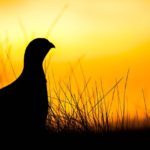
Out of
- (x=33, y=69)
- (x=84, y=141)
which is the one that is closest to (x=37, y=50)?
(x=33, y=69)

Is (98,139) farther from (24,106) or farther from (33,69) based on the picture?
(33,69)

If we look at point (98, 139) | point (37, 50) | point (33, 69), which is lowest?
point (98, 139)

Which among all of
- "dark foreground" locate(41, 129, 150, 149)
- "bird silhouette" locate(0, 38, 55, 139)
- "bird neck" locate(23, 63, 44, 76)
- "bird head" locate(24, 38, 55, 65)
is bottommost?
"dark foreground" locate(41, 129, 150, 149)

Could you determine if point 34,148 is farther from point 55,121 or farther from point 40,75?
point 40,75

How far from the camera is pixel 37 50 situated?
152 inches

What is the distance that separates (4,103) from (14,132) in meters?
0.30

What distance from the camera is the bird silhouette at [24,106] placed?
120 inches

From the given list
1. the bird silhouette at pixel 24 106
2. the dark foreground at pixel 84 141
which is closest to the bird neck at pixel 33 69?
the bird silhouette at pixel 24 106

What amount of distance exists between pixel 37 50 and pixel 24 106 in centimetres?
93

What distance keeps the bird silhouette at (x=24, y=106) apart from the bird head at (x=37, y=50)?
0.31 m

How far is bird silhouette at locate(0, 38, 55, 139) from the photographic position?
3.04m

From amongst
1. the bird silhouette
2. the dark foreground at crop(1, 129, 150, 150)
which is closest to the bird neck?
the bird silhouette

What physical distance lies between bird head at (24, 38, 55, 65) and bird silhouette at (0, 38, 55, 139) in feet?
1.02

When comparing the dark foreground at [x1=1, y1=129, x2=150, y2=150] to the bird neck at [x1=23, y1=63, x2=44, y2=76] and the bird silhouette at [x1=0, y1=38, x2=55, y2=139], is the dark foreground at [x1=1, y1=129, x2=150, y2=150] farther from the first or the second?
the bird neck at [x1=23, y1=63, x2=44, y2=76]
